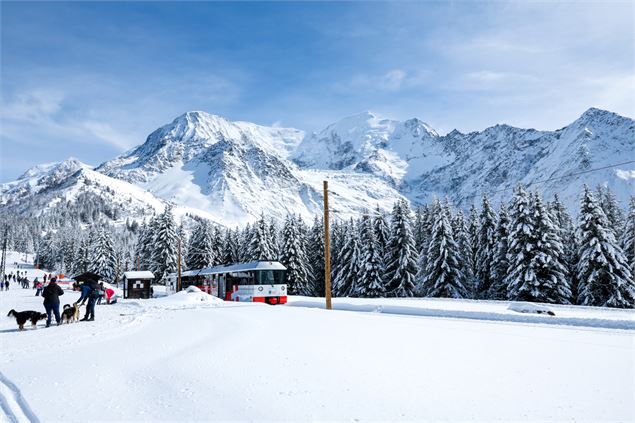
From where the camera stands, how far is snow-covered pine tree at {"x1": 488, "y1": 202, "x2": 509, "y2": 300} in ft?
134

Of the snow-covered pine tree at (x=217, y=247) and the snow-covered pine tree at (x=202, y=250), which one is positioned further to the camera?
the snow-covered pine tree at (x=217, y=247)

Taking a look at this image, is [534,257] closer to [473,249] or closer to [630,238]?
[630,238]

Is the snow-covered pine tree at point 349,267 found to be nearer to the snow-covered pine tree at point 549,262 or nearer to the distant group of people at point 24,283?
the snow-covered pine tree at point 549,262

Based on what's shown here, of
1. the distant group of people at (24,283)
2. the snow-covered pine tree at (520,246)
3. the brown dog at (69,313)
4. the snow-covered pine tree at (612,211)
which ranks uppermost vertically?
the snow-covered pine tree at (612,211)

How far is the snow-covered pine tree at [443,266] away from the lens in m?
41.7

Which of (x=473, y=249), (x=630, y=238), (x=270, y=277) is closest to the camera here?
(x=270, y=277)

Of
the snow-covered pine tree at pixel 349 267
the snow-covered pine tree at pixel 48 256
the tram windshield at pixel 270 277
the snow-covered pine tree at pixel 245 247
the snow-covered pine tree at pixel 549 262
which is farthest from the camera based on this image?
the snow-covered pine tree at pixel 48 256

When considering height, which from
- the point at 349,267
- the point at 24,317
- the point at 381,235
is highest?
the point at 381,235

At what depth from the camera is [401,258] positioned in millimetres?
45375

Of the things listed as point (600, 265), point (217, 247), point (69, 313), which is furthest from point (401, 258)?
point (69, 313)

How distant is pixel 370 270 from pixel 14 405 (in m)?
42.0

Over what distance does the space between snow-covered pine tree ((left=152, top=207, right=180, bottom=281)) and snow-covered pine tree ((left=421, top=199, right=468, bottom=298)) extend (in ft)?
121

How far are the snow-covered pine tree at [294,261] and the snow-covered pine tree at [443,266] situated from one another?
58.5 ft

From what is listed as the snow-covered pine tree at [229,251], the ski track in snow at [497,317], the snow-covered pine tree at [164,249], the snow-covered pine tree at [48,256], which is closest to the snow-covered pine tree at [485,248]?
the ski track in snow at [497,317]
